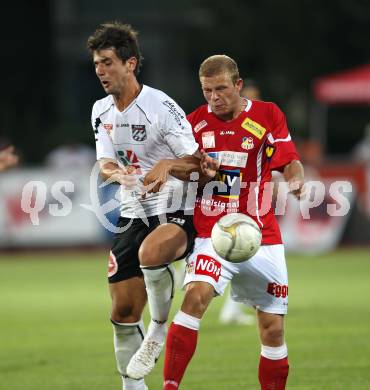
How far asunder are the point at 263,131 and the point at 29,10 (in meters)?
30.1

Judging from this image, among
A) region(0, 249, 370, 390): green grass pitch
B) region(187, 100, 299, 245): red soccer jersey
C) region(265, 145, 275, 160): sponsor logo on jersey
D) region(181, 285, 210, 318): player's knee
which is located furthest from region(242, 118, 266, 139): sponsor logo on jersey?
region(0, 249, 370, 390): green grass pitch

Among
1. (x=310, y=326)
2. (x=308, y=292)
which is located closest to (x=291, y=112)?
(x=308, y=292)

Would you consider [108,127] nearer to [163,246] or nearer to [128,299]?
[163,246]

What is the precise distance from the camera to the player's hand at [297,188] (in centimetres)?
754

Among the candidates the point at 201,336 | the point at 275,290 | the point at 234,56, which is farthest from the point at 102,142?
the point at 234,56

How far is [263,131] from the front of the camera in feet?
25.5

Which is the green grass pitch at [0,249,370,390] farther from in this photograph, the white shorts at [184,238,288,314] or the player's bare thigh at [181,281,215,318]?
the player's bare thigh at [181,281,215,318]

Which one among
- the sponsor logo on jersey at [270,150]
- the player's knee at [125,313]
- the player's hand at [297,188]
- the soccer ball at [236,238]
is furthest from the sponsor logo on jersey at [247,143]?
the player's knee at [125,313]

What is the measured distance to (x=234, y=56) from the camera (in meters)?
34.8

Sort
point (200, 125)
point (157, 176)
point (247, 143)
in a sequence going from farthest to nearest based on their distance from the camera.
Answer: point (200, 125)
point (247, 143)
point (157, 176)

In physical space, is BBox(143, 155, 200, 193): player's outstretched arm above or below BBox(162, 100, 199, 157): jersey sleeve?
below

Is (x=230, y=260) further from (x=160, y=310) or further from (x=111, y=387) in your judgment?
(x=111, y=387)

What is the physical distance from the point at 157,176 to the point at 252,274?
3.06 feet

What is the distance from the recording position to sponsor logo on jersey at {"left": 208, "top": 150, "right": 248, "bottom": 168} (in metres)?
7.73
